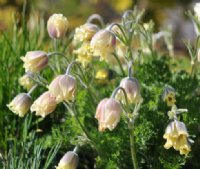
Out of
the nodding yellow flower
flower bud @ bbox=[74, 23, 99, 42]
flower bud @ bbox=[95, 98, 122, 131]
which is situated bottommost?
flower bud @ bbox=[95, 98, 122, 131]

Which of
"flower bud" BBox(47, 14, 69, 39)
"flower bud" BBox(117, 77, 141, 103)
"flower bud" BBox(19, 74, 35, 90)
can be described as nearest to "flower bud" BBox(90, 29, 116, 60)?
"flower bud" BBox(117, 77, 141, 103)

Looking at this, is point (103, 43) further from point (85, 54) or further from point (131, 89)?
point (85, 54)

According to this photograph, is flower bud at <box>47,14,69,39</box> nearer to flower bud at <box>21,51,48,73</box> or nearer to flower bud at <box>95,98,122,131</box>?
flower bud at <box>21,51,48,73</box>

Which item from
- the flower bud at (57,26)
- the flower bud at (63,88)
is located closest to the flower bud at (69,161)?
the flower bud at (63,88)

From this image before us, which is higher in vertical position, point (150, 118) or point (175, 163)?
point (150, 118)

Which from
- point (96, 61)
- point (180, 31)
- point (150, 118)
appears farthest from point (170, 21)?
point (150, 118)

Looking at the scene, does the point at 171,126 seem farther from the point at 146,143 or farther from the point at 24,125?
the point at 24,125
